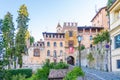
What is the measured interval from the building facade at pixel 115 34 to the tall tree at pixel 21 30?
3265cm

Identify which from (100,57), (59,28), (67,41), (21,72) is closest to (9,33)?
(21,72)

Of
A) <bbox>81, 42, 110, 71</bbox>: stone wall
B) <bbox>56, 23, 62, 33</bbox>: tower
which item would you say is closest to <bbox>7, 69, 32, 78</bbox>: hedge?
<bbox>81, 42, 110, 71</bbox>: stone wall

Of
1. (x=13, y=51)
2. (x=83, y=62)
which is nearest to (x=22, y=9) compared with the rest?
(x=13, y=51)

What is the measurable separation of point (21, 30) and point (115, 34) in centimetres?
3688

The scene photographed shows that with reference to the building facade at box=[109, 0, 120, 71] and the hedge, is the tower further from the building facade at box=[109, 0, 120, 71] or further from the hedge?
the building facade at box=[109, 0, 120, 71]

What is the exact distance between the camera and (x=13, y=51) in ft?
218

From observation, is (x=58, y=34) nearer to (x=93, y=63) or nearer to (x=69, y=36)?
(x=69, y=36)

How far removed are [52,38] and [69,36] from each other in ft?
14.2

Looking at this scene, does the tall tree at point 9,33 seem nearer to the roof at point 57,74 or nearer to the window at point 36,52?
the window at point 36,52

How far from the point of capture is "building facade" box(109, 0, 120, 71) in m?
32.9

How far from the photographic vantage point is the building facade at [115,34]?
1294 inches

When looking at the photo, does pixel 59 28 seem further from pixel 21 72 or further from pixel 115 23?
pixel 115 23

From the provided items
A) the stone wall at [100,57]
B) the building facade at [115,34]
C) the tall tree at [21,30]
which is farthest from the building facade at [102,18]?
the building facade at [115,34]

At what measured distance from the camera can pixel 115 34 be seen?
1332 inches
